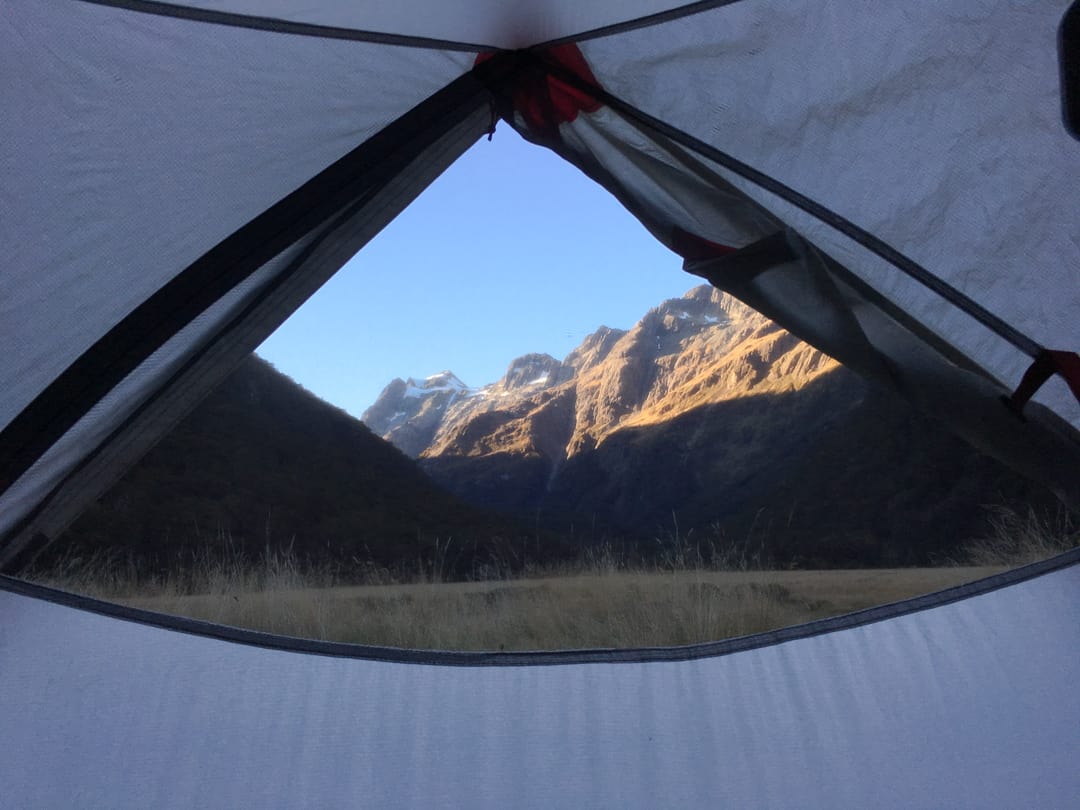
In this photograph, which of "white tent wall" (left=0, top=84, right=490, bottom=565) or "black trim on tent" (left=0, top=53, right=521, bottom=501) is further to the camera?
"white tent wall" (left=0, top=84, right=490, bottom=565)

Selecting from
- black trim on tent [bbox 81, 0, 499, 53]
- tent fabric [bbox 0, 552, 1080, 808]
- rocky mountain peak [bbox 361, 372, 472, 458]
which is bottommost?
tent fabric [bbox 0, 552, 1080, 808]

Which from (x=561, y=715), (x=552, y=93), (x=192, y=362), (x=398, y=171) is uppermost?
(x=552, y=93)

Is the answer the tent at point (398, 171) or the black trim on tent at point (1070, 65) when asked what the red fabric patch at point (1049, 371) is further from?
the black trim on tent at point (1070, 65)

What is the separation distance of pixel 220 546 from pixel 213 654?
9.76 m

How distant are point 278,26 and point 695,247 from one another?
1.52m

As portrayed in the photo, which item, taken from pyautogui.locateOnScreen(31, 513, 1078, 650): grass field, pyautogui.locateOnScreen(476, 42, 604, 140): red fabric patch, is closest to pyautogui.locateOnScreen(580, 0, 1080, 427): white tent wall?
pyautogui.locateOnScreen(476, 42, 604, 140): red fabric patch

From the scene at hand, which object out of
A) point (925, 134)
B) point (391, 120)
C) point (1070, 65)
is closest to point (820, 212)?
point (925, 134)

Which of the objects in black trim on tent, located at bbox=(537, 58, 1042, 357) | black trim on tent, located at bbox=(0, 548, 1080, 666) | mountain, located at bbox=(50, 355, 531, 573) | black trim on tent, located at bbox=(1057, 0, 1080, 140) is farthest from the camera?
mountain, located at bbox=(50, 355, 531, 573)

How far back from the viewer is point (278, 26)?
80.3 inches

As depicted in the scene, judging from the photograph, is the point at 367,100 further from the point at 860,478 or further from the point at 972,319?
the point at 860,478

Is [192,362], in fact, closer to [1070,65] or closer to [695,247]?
[695,247]

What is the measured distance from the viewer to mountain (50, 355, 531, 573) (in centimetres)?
1127

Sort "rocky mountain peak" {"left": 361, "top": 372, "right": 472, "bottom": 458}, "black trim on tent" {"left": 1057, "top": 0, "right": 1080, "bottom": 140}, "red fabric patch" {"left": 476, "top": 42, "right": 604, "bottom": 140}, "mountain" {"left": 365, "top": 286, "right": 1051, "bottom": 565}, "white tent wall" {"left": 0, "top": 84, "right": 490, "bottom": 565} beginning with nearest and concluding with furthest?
"black trim on tent" {"left": 1057, "top": 0, "right": 1080, "bottom": 140}
"white tent wall" {"left": 0, "top": 84, "right": 490, "bottom": 565}
"red fabric patch" {"left": 476, "top": 42, "right": 604, "bottom": 140}
"mountain" {"left": 365, "top": 286, "right": 1051, "bottom": 565}
"rocky mountain peak" {"left": 361, "top": 372, "right": 472, "bottom": 458}

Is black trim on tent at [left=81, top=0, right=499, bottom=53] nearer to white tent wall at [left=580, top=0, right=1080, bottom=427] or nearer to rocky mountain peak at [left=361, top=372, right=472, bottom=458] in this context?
white tent wall at [left=580, top=0, right=1080, bottom=427]
